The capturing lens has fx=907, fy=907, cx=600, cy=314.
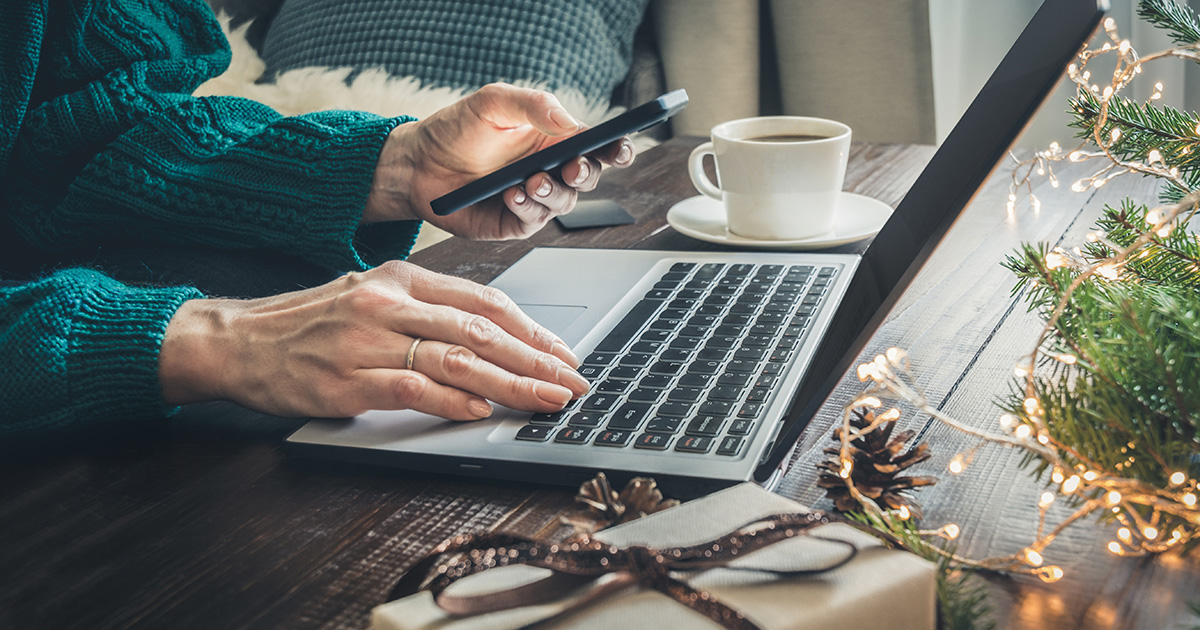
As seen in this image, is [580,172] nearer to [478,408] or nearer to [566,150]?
[566,150]

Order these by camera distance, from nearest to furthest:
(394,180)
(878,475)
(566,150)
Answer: (878,475), (566,150), (394,180)

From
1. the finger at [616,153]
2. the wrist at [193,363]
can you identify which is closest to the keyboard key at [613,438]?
the wrist at [193,363]

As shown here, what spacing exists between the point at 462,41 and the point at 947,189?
1.34m

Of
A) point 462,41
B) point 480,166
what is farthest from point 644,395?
point 462,41

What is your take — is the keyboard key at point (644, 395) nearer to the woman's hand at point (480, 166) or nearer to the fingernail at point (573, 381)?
the fingernail at point (573, 381)

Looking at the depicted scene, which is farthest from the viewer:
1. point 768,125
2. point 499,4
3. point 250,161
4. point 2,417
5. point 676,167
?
point 499,4

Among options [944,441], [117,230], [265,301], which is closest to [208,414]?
[265,301]

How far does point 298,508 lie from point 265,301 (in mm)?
210

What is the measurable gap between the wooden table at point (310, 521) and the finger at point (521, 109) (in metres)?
0.34

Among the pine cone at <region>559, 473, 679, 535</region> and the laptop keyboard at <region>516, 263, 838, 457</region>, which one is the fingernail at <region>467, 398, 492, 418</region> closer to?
the laptop keyboard at <region>516, 263, 838, 457</region>

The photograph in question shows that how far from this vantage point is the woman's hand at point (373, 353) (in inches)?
19.6

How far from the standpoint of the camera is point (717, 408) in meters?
0.47

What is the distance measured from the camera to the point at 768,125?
90 centimetres

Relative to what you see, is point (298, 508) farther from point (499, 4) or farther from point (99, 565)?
point (499, 4)
